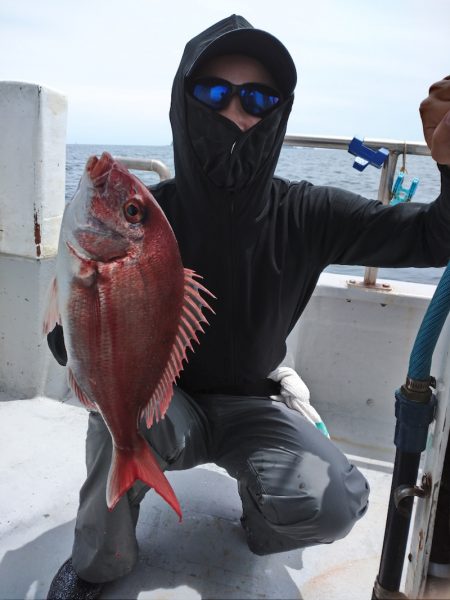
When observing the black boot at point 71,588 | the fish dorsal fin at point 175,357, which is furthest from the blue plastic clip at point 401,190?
the black boot at point 71,588

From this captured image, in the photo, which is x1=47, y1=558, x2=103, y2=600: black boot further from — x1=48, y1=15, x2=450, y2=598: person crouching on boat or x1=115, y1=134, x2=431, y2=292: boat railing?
x1=115, y1=134, x2=431, y2=292: boat railing

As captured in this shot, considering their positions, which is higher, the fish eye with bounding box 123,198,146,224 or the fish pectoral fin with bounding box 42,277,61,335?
the fish eye with bounding box 123,198,146,224

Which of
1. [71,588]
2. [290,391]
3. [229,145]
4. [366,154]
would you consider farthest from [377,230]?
[71,588]

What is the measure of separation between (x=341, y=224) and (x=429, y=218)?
0.34 meters

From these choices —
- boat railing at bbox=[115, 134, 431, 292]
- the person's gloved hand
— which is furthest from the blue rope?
boat railing at bbox=[115, 134, 431, 292]

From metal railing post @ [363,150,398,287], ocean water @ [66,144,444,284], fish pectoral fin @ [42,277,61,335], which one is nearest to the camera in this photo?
fish pectoral fin @ [42,277,61,335]

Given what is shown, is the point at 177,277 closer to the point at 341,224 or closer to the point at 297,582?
the point at 341,224

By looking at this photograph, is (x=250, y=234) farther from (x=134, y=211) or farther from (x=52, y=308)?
(x=52, y=308)

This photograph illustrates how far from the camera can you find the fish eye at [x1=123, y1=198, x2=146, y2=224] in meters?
1.43

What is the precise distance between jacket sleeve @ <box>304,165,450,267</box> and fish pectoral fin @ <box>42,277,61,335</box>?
42.3 inches

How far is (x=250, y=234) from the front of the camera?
83.6 inches

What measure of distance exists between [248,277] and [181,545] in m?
1.12

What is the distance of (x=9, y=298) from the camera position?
3.12m

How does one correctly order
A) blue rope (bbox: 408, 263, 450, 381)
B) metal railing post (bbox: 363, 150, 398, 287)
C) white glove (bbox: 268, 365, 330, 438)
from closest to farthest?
1. blue rope (bbox: 408, 263, 450, 381)
2. white glove (bbox: 268, 365, 330, 438)
3. metal railing post (bbox: 363, 150, 398, 287)
